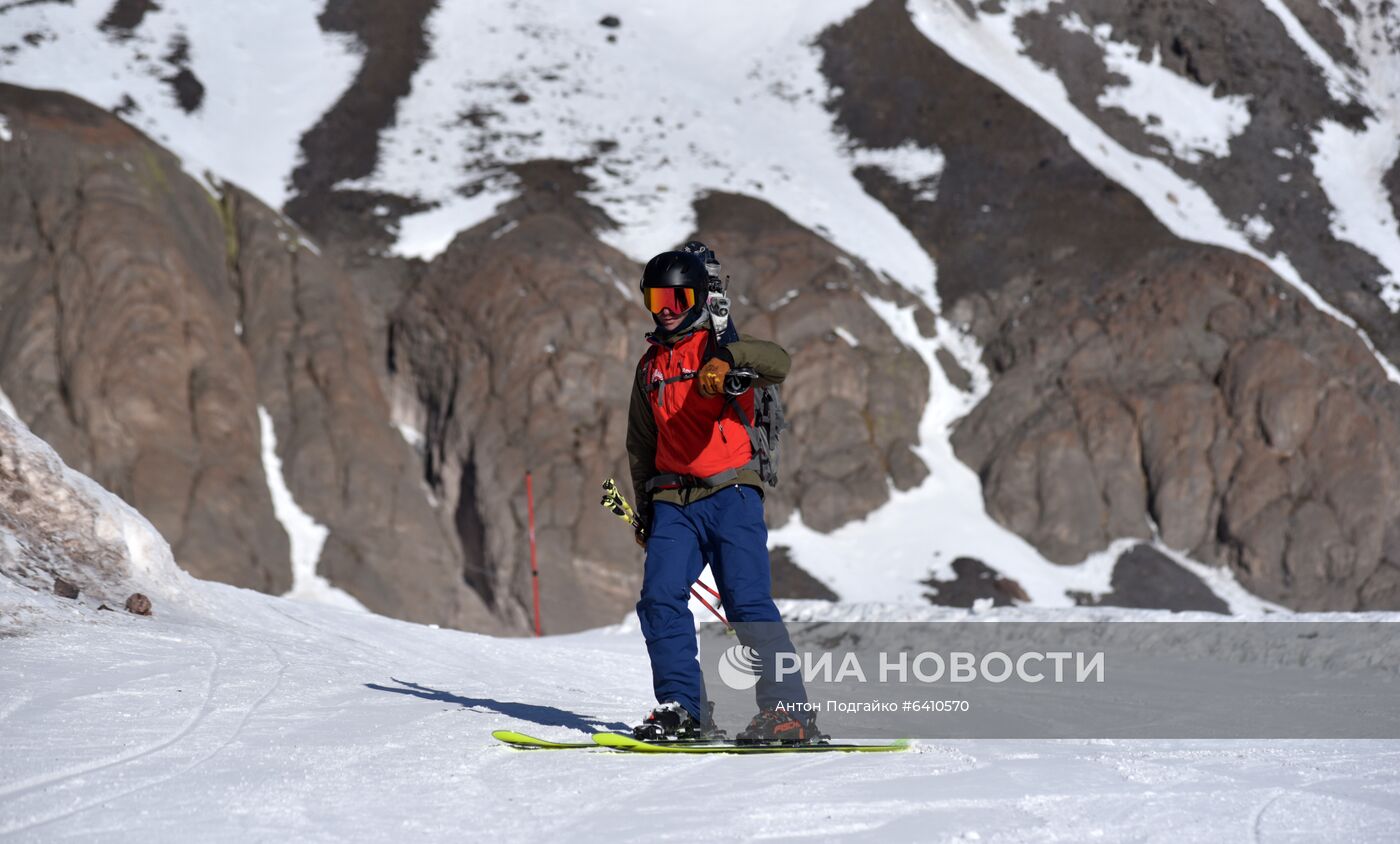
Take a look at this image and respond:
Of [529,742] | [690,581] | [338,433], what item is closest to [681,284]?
[690,581]

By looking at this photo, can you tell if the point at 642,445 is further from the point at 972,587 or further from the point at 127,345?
the point at 972,587

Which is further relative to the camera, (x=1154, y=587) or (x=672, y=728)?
(x=1154, y=587)

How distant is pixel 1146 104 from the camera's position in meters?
58.2

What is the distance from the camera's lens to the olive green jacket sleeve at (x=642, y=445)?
6512mm

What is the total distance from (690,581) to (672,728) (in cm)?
68

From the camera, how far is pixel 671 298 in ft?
20.8

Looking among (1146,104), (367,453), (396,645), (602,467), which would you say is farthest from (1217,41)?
(396,645)

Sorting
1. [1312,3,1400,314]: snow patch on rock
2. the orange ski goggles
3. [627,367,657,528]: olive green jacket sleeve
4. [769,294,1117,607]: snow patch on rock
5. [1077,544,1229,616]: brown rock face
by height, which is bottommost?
[1077,544,1229,616]: brown rock face

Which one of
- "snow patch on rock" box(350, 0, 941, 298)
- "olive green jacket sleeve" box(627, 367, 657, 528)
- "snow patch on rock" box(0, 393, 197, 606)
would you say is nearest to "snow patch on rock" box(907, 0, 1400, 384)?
"snow patch on rock" box(350, 0, 941, 298)

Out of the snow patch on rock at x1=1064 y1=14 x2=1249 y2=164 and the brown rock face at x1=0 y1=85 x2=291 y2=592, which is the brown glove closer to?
the brown rock face at x1=0 y1=85 x2=291 y2=592

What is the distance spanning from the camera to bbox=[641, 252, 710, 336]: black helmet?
6.30 m

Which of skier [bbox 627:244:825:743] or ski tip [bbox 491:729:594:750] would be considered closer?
ski tip [bbox 491:729:594:750]

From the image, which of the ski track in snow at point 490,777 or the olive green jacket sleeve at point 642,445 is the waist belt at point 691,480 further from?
the ski track in snow at point 490,777

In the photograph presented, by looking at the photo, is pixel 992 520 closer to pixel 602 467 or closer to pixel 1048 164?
pixel 602 467
